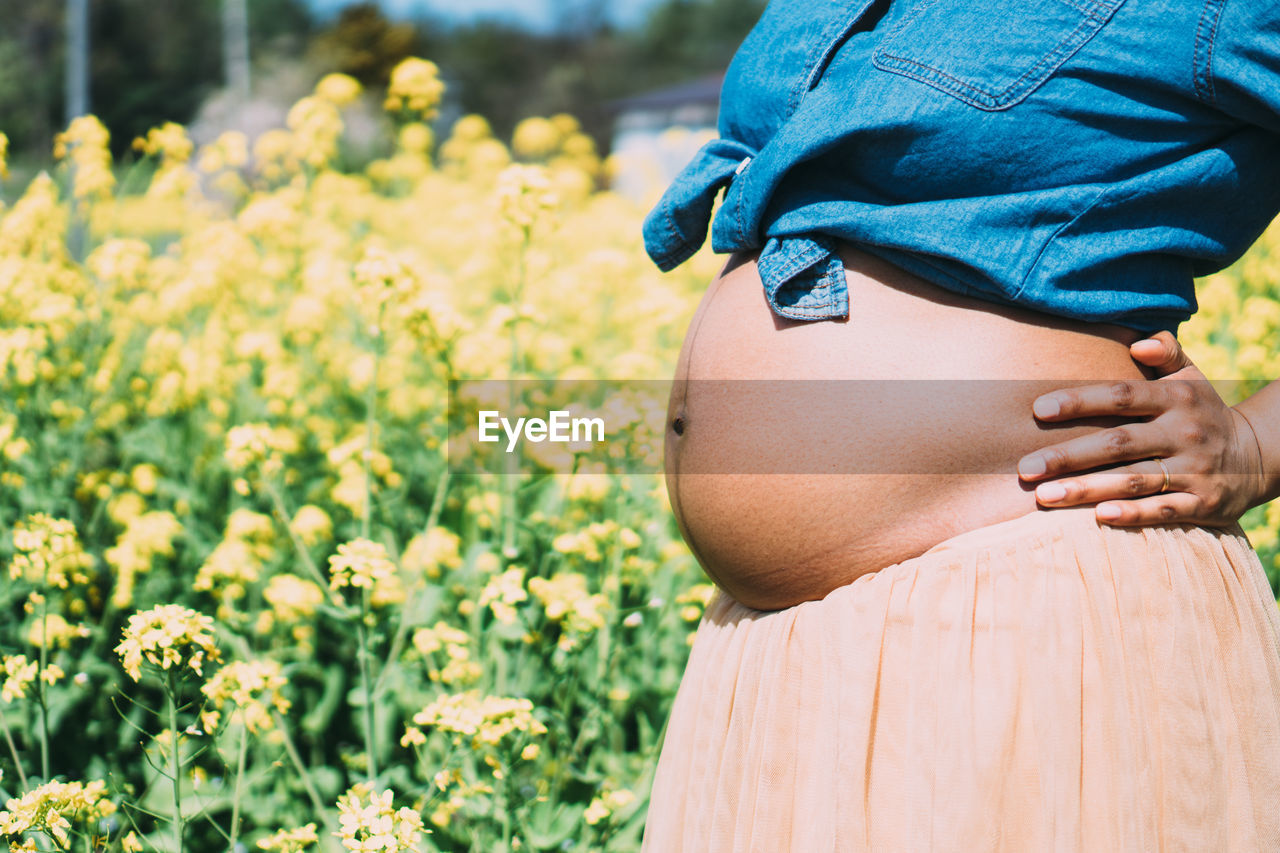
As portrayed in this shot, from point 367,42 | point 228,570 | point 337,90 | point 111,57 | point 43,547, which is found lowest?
point 228,570

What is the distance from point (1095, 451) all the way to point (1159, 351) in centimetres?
15

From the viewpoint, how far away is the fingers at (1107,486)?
89 centimetres

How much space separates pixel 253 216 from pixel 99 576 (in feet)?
3.82

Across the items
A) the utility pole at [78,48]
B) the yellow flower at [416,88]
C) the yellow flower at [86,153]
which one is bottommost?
the yellow flower at [86,153]

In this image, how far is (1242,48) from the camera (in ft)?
2.69

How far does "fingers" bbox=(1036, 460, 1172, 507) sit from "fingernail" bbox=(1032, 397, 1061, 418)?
0.21 feet

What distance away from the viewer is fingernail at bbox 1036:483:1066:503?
888mm

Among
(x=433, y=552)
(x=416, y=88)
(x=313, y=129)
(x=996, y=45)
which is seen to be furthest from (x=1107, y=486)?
(x=313, y=129)

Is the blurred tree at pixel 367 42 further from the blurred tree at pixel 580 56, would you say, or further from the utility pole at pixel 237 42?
the blurred tree at pixel 580 56

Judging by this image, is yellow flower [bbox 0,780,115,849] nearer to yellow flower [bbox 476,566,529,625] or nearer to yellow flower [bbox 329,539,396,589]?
yellow flower [bbox 329,539,396,589]

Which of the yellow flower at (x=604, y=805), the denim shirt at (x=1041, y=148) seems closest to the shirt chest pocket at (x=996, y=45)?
the denim shirt at (x=1041, y=148)

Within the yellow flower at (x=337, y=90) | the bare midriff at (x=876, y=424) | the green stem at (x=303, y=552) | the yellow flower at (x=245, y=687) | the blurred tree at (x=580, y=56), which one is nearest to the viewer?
the bare midriff at (x=876, y=424)

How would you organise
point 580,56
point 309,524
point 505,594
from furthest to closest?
point 580,56
point 309,524
point 505,594

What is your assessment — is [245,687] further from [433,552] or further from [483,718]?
[433,552]
